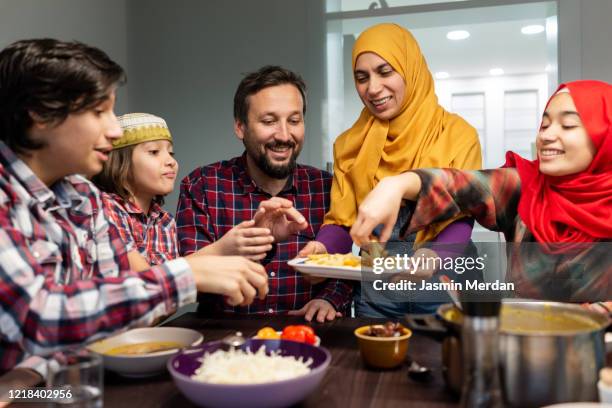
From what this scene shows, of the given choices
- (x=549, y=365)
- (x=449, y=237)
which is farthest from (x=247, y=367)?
(x=449, y=237)

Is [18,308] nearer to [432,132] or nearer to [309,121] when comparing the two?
[432,132]

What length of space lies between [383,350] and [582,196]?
0.92 metres

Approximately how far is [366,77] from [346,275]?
95 cm

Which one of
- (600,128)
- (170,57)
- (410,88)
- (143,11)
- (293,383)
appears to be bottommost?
(293,383)

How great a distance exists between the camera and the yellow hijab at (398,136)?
1.97 metres

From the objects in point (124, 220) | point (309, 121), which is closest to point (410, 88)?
point (124, 220)

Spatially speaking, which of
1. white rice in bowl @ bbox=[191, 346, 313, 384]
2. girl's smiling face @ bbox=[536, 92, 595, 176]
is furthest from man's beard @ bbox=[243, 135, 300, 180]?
white rice in bowl @ bbox=[191, 346, 313, 384]

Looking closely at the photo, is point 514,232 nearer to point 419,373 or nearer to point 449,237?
point 449,237

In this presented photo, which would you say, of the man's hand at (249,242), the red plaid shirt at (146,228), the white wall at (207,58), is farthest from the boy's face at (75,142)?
the white wall at (207,58)

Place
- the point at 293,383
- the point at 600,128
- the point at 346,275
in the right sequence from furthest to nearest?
the point at 600,128 < the point at 346,275 < the point at 293,383

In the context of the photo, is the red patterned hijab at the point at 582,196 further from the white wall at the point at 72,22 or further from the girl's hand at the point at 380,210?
the white wall at the point at 72,22

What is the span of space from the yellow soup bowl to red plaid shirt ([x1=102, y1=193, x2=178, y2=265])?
97cm

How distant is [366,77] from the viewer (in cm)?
204

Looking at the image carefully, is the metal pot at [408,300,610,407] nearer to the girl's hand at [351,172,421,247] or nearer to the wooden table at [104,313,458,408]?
the wooden table at [104,313,458,408]
